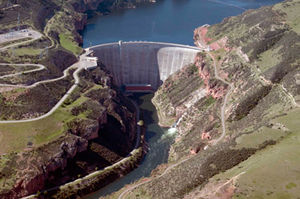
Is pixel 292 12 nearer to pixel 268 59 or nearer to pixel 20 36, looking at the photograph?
pixel 268 59

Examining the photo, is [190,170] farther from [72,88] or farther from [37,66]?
[37,66]

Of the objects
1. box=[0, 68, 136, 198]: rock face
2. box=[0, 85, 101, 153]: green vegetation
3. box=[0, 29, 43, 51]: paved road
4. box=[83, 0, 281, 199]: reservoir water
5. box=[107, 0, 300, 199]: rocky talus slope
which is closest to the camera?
box=[107, 0, 300, 199]: rocky talus slope

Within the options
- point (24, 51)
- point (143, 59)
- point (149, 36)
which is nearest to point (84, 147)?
point (24, 51)

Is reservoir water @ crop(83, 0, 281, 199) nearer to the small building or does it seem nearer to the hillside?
the hillside

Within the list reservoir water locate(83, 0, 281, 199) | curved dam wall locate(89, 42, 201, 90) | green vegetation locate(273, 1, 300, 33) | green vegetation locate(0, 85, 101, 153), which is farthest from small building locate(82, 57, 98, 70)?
green vegetation locate(273, 1, 300, 33)

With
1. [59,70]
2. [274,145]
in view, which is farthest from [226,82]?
[59,70]

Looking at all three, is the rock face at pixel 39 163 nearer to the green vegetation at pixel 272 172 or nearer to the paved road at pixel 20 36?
the green vegetation at pixel 272 172
